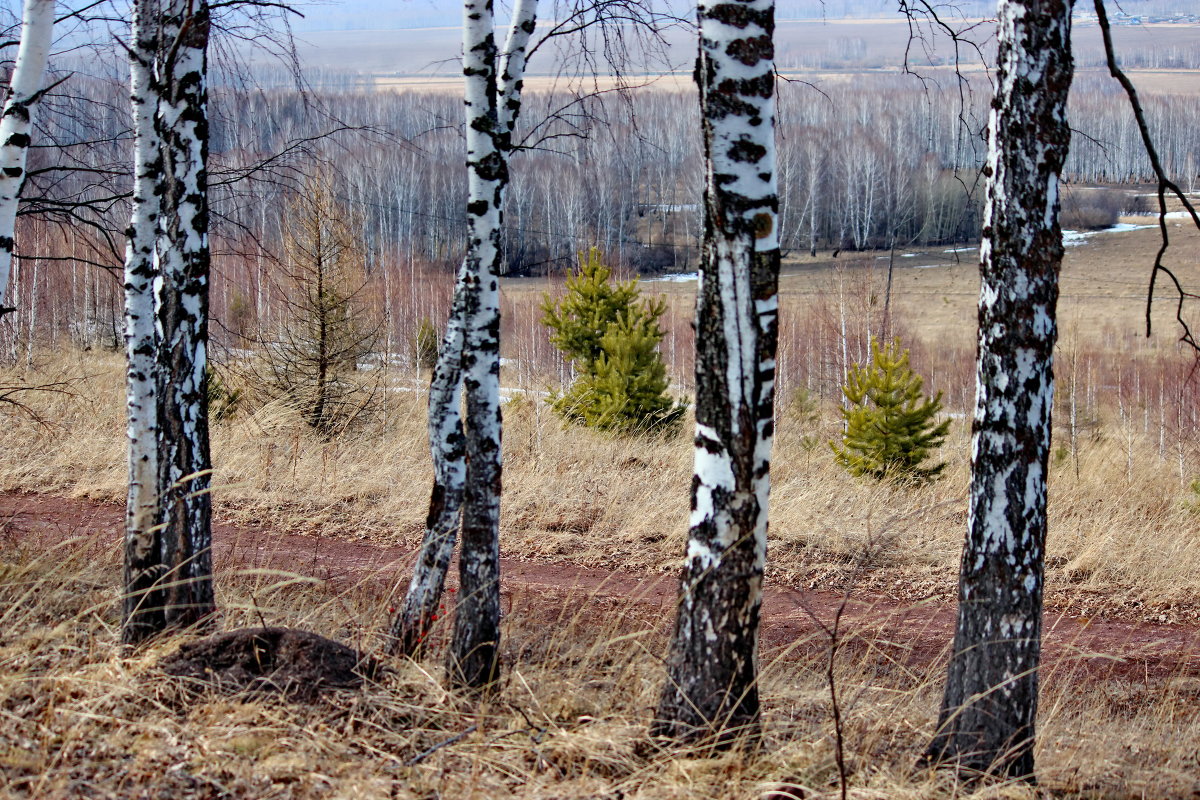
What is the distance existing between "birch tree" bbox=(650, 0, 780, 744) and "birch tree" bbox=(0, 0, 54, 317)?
2902 mm

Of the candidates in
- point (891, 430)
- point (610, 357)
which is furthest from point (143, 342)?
point (610, 357)

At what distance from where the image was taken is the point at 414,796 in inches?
103

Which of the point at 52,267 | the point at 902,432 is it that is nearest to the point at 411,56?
the point at 52,267

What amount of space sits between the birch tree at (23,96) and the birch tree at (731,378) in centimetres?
290

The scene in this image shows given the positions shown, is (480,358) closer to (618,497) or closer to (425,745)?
(425,745)

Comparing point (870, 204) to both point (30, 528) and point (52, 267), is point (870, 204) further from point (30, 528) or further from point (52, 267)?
point (30, 528)

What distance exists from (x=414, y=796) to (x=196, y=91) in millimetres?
2857

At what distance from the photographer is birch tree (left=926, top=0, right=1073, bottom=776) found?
2.96m

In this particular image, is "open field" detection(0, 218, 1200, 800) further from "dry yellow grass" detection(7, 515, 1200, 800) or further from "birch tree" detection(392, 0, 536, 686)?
"birch tree" detection(392, 0, 536, 686)

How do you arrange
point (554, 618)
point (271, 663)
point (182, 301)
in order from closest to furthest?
point (271, 663)
point (182, 301)
point (554, 618)

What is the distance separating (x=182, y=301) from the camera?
375 centimetres

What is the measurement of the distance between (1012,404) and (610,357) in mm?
9790

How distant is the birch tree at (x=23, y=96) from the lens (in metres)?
3.89

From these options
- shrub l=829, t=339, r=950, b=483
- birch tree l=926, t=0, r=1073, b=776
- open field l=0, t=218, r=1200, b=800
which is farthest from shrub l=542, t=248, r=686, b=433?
birch tree l=926, t=0, r=1073, b=776
